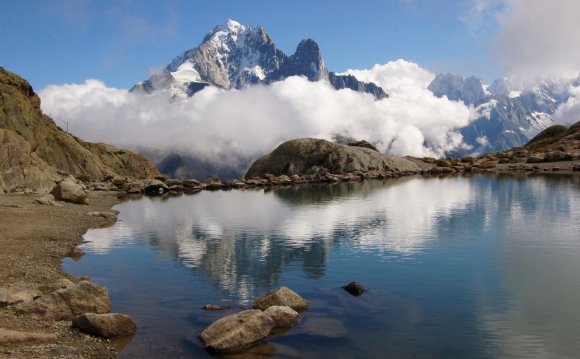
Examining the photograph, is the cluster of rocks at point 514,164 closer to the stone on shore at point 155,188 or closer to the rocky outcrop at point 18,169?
the stone on shore at point 155,188

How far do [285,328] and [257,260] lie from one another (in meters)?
12.6

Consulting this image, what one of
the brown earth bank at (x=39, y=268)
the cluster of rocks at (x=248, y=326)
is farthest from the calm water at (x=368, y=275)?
the brown earth bank at (x=39, y=268)

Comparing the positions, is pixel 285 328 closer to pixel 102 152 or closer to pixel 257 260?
pixel 257 260

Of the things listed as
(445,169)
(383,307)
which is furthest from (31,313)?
(445,169)

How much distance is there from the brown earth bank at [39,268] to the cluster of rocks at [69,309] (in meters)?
0.07

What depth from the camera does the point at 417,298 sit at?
947 inches

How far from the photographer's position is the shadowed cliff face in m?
71.9

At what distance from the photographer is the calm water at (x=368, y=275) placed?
19.2 meters

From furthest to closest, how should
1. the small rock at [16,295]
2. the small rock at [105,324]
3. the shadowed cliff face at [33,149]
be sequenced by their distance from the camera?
the shadowed cliff face at [33,149], the small rock at [16,295], the small rock at [105,324]

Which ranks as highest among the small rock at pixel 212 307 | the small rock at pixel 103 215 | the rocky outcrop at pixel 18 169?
the rocky outcrop at pixel 18 169

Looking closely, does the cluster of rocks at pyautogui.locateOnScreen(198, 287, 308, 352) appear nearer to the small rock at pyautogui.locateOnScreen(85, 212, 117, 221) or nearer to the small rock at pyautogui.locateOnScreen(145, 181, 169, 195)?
the small rock at pyautogui.locateOnScreen(85, 212, 117, 221)

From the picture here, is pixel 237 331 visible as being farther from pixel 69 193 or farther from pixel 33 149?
pixel 33 149

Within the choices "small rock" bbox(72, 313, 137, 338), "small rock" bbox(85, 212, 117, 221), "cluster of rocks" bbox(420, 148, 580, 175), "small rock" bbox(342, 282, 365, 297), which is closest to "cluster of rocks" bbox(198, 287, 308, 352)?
"small rock" bbox(72, 313, 137, 338)

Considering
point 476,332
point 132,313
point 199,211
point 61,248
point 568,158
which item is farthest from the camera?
point 568,158
